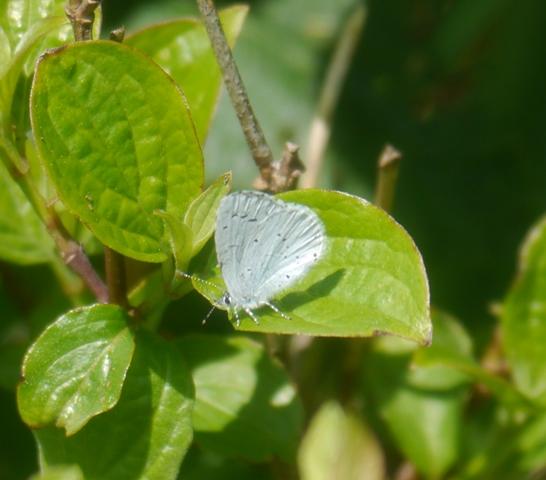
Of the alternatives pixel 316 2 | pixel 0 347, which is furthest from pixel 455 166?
pixel 0 347

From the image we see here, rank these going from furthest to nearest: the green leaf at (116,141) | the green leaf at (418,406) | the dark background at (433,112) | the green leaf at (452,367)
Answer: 1. the dark background at (433,112)
2. the green leaf at (418,406)
3. the green leaf at (452,367)
4. the green leaf at (116,141)

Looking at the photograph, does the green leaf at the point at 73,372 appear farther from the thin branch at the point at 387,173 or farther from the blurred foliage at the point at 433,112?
the blurred foliage at the point at 433,112

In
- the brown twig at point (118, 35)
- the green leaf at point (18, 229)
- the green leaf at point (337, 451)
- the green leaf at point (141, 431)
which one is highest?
the brown twig at point (118, 35)

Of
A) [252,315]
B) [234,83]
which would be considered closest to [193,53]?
[234,83]

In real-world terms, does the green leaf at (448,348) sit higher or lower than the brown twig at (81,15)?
lower

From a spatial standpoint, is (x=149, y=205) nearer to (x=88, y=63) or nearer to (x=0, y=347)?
(x=88, y=63)

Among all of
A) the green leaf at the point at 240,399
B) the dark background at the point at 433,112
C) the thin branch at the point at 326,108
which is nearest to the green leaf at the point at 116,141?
the green leaf at the point at 240,399

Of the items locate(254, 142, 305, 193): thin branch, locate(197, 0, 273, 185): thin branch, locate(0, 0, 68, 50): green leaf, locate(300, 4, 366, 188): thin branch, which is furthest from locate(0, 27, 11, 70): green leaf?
locate(300, 4, 366, 188): thin branch
